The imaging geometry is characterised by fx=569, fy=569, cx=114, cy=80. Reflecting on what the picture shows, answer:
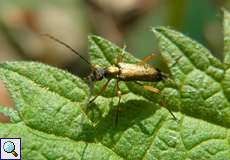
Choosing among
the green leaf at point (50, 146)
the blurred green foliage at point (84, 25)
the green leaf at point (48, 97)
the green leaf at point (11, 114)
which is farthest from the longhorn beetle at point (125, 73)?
the blurred green foliage at point (84, 25)

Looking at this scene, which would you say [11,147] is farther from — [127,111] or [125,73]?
[125,73]

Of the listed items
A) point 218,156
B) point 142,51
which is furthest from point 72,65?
point 218,156

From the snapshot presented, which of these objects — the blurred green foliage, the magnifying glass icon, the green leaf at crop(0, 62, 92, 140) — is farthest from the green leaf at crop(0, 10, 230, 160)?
the blurred green foliage

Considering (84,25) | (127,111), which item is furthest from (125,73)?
(84,25)

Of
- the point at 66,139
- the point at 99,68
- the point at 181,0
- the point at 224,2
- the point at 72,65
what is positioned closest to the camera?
the point at 66,139

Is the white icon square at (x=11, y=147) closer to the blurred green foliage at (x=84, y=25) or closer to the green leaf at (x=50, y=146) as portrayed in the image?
the green leaf at (x=50, y=146)

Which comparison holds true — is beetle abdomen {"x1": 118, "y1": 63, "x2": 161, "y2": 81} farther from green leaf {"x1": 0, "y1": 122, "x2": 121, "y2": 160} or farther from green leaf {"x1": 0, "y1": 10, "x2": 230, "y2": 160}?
green leaf {"x1": 0, "y1": 122, "x2": 121, "y2": 160}

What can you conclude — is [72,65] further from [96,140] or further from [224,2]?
[96,140]
